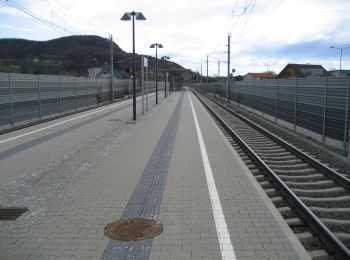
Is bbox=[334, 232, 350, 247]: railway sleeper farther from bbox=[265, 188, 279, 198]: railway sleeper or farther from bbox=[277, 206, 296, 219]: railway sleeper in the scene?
bbox=[265, 188, 279, 198]: railway sleeper

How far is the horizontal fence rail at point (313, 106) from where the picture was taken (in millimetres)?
14023

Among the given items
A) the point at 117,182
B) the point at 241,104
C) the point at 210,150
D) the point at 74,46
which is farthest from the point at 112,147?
the point at 74,46

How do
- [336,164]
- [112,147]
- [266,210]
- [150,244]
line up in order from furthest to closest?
[112,147] < [336,164] < [266,210] < [150,244]

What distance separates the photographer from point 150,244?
5547mm

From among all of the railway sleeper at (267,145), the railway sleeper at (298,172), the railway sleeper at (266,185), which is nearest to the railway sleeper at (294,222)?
the railway sleeper at (266,185)

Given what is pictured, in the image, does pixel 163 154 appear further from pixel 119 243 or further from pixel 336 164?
pixel 119 243

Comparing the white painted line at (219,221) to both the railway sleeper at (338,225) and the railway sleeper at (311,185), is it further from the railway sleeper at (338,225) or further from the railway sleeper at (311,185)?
the railway sleeper at (311,185)

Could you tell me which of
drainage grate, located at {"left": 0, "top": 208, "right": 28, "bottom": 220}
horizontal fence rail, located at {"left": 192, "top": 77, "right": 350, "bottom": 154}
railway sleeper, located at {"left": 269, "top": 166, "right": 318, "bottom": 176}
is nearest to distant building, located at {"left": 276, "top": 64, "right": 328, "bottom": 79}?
horizontal fence rail, located at {"left": 192, "top": 77, "right": 350, "bottom": 154}

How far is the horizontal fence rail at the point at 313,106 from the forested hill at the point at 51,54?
1864 cm

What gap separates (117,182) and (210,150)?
4.74m

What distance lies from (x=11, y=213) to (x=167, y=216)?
2.39 metres

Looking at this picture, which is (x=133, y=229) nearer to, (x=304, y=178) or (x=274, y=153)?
(x=304, y=178)

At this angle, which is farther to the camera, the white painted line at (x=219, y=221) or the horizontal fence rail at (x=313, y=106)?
the horizontal fence rail at (x=313, y=106)

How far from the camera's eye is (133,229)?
6082 mm
